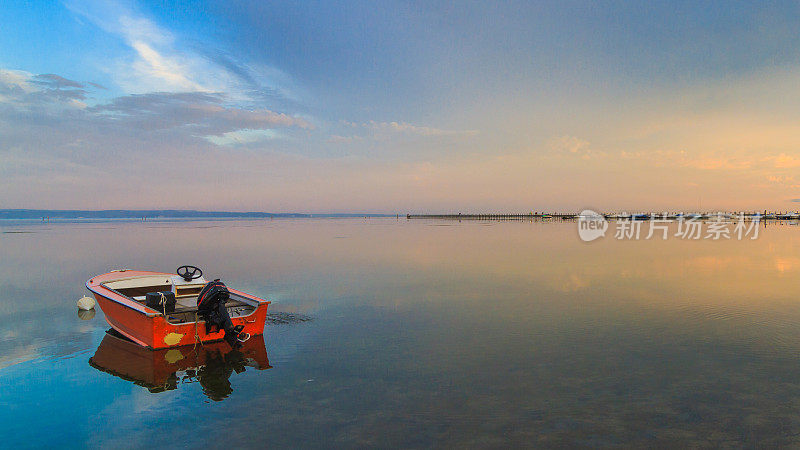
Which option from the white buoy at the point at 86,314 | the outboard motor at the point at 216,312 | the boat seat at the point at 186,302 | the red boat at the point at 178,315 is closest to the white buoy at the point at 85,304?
the white buoy at the point at 86,314

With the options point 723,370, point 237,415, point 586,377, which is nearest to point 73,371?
point 237,415

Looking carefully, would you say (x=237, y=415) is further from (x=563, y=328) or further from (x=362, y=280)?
(x=362, y=280)

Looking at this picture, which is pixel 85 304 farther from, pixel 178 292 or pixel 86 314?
pixel 178 292

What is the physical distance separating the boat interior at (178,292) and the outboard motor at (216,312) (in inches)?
54.4

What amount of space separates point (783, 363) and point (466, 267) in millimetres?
19780

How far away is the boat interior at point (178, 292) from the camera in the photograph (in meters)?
14.0

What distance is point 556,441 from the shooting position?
710 centimetres

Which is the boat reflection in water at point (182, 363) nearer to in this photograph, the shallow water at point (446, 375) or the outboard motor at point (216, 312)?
the shallow water at point (446, 375)

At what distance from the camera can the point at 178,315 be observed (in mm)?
13945

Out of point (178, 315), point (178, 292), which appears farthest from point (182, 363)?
point (178, 292)

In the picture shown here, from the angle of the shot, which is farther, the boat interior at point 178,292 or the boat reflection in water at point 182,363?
the boat interior at point 178,292

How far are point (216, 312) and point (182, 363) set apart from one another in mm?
1570

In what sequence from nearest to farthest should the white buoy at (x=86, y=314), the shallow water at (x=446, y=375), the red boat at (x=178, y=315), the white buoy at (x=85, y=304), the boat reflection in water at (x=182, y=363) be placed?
the shallow water at (x=446, y=375)
the boat reflection in water at (x=182, y=363)
the red boat at (x=178, y=315)
the white buoy at (x=86, y=314)
the white buoy at (x=85, y=304)

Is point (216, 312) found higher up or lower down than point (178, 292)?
higher up
